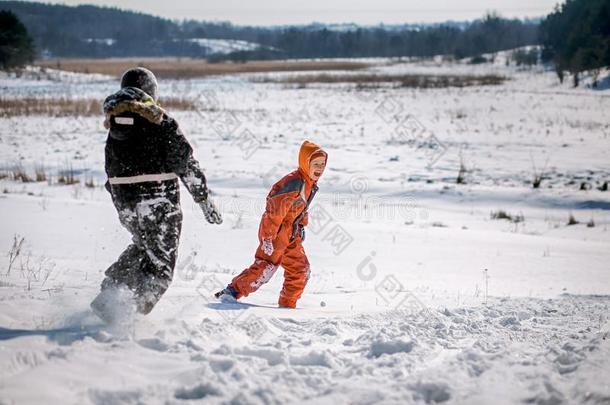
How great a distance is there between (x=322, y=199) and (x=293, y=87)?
1124 inches

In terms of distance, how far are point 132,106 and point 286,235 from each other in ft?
5.89

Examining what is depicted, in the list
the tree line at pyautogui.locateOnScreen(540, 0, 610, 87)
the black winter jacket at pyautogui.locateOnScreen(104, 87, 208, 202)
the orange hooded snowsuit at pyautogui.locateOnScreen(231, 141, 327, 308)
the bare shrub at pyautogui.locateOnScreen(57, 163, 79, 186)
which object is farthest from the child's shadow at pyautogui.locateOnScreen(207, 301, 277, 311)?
the tree line at pyautogui.locateOnScreen(540, 0, 610, 87)

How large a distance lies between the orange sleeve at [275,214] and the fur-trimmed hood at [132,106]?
4.55 ft

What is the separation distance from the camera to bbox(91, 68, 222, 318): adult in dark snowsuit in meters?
3.41

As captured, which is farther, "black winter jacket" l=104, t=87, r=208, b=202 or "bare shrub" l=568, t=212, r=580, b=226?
"bare shrub" l=568, t=212, r=580, b=226

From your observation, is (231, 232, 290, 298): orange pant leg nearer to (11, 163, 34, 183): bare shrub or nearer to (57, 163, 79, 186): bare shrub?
(57, 163, 79, 186): bare shrub

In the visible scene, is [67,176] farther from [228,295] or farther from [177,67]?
[177,67]

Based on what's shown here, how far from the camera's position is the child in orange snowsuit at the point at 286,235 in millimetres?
Answer: 4492

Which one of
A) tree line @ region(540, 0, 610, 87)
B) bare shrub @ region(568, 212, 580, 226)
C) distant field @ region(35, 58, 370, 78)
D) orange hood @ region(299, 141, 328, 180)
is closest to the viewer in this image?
orange hood @ region(299, 141, 328, 180)

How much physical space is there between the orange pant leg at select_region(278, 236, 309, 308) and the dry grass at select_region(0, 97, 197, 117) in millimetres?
17761

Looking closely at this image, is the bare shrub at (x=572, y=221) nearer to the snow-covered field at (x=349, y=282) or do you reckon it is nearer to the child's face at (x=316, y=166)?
the snow-covered field at (x=349, y=282)

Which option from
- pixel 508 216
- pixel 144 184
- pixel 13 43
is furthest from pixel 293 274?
pixel 13 43

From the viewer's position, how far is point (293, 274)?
4688 mm

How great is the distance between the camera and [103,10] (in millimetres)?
133375
